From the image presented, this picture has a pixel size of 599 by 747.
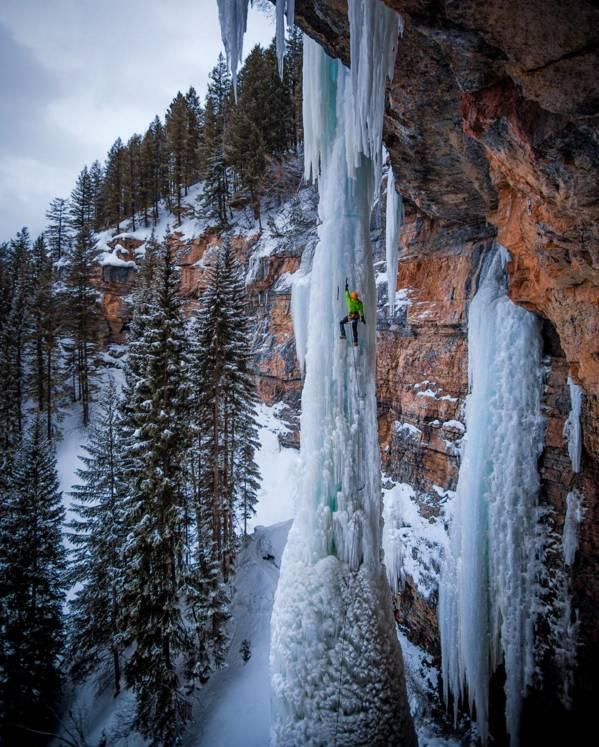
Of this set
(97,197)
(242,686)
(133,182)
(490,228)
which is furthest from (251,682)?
(97,197)

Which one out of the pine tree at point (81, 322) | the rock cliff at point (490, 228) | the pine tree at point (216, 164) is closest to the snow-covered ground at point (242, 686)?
the rock cliff at point (490, 228)

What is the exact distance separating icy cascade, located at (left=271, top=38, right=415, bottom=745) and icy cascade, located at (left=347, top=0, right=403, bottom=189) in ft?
3.21

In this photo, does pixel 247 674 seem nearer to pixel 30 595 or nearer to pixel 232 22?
pixel 30 595

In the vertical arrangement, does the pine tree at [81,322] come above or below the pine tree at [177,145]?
below

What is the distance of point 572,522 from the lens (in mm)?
5730

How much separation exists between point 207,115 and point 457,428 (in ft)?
92.0

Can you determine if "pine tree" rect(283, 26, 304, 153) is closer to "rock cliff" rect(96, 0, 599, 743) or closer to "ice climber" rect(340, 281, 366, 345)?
"rock cliff" rect(96, 0, 599, 743)

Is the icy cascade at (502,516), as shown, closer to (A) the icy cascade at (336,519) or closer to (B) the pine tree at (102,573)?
(A) the icy cascade at (336,519)

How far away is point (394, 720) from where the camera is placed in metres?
4.74

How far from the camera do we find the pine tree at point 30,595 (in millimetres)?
8797

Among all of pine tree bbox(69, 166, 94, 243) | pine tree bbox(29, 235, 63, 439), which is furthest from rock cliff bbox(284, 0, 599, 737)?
pine tree bbox(69, 166, 94, 243)

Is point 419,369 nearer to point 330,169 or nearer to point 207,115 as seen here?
point 330,169

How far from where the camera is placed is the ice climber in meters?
5.27

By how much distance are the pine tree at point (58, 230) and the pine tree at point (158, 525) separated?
3761cm
